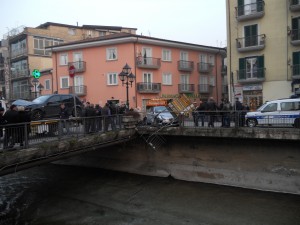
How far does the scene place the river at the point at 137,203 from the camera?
1180cm

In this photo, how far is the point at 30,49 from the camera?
155 ft

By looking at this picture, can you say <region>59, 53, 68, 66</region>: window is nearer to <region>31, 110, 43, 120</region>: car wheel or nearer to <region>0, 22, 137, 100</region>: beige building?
<region>0, 22, 137, 100</region>: beige building

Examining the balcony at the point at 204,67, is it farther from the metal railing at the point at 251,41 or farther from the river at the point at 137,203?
the river at the point at 137,203

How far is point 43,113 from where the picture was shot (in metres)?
18.8

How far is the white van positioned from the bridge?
0.34 m

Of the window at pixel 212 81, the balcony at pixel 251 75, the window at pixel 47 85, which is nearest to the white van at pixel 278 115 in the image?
the balcony at pixel 251 75

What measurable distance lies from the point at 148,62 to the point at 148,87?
2.73m

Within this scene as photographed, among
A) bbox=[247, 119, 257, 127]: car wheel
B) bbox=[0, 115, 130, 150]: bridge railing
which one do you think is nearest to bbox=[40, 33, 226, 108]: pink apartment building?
bbox=[0, 115, 130, 150]: bridge railing

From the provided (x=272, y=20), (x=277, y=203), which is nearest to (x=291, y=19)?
(x=272, y=20)

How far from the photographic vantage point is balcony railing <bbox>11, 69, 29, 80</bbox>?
157 feet

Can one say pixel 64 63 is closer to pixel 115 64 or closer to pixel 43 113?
pixel 115 64

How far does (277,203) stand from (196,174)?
177 inches

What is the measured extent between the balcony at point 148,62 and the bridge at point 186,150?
1786 cm

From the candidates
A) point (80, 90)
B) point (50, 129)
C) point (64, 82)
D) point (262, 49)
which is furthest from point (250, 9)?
point (50, 129)
